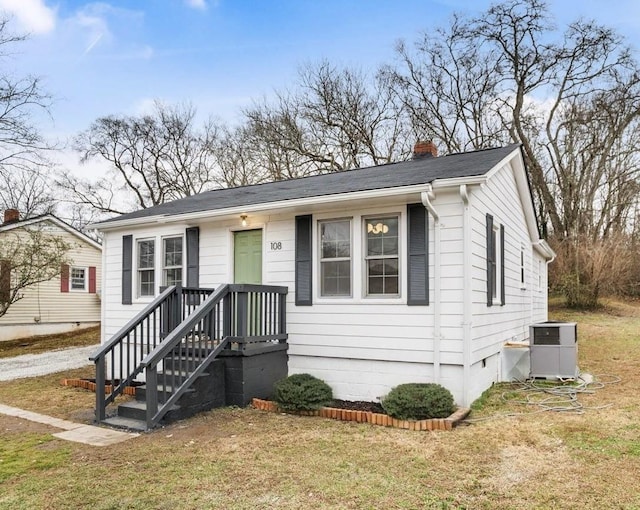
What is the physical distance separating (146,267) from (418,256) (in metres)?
5.47

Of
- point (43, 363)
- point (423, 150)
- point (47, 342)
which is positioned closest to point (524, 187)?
point (423, 150)

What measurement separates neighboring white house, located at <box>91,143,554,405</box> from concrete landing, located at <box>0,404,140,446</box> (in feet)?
9.08

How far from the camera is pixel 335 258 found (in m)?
7.25

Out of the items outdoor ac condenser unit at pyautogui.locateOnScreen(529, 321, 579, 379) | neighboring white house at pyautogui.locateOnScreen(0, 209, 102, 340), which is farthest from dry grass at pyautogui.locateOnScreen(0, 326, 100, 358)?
outdoor ac condenser unit at pyautogui.locateOnScreen(529, 321, 579, 379)

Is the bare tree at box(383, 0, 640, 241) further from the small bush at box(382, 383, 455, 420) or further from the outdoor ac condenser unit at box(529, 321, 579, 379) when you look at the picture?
the small bush at box(382, 383, 455, 420)

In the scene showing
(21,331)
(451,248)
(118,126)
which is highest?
(118,126)

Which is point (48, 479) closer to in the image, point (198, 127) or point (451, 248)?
point (451, 248)

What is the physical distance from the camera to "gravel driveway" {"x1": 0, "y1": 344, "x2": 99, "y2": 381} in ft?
34.7

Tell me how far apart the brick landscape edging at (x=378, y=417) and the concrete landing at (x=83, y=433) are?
1780 mm

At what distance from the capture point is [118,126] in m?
25.2

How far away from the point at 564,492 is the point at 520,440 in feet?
4.43

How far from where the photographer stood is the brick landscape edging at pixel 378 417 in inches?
220

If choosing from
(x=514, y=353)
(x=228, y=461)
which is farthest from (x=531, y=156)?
(x=228, y=461)

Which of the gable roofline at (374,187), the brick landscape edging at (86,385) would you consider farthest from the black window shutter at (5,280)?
the brick landscape edging at (86,385)
